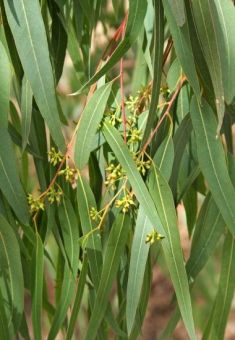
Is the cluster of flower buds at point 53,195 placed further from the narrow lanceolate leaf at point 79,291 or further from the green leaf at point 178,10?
the green leaf at point 178,10

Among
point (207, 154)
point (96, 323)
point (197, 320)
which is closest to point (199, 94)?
point (207, 154)

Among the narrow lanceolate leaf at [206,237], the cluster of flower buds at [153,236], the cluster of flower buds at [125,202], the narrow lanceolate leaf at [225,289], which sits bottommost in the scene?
the narrow lanceolate leaf at [225,289]

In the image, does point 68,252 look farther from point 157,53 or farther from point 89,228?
point 157,53

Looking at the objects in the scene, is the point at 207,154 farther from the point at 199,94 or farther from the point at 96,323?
the point at 96,323

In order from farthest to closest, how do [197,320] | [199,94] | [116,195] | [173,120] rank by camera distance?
[197,320]
[173,120]
[116,195]
[199,94]

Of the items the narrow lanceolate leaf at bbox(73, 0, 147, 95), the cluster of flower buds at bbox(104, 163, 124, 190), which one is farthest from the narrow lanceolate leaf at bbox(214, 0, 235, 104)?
the cluster of flower buds at bbox(104, 163, 124, 190)

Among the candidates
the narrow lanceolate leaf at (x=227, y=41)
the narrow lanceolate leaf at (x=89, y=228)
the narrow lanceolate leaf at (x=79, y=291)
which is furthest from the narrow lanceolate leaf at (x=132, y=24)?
the narrow lanceolate leaf at (x=79, y=291)
